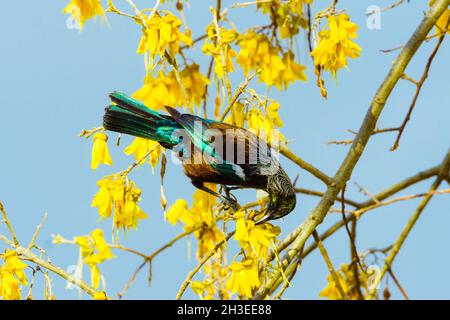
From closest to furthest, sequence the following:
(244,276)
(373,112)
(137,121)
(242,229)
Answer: (242,229), (244,276), (137,121), (373,112)

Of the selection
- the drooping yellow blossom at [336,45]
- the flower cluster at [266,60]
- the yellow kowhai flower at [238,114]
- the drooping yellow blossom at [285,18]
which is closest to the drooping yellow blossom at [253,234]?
the yellow kowhai flower at [238,114]

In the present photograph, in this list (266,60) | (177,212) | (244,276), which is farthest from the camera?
(266,60)

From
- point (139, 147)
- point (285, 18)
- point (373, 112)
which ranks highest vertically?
point (285, 18)

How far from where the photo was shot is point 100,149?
9.66 feet

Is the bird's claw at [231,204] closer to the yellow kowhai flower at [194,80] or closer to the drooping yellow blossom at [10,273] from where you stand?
the yellow kowhai flower at [194,80]

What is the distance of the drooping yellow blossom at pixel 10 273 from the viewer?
2.93 m

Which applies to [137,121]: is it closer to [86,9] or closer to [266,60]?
[86,9]

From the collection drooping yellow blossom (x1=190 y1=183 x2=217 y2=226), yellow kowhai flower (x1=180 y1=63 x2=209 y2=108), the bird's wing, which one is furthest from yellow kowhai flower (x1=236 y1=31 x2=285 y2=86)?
the bird's wing

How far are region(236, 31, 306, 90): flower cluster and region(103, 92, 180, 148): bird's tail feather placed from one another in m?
0.74

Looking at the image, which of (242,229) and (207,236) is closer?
(242,229)

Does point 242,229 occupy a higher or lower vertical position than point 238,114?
lower

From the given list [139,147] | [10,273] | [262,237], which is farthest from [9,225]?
[262,237]

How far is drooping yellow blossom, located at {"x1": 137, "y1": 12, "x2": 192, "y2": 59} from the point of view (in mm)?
2879

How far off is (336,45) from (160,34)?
0.67 m
